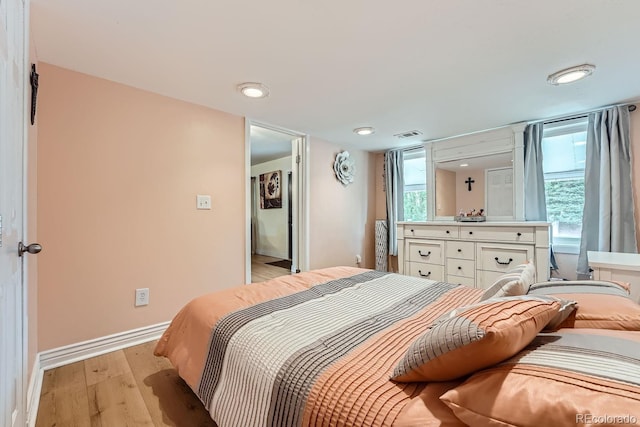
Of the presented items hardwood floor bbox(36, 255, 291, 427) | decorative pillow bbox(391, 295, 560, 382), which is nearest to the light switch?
hardwood floor bbox(36, 255, 291, 427)

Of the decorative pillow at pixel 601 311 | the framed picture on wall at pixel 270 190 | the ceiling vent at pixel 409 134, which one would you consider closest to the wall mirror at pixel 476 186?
the ceiling vent at pixel 409 134

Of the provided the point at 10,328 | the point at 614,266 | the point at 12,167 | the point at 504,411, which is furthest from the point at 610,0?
the point at 10,328

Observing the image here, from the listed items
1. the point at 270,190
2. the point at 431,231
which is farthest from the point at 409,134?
the point at 270,190

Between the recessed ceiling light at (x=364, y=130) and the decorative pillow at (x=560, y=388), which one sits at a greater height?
the recessed ceiling light at (x=364, y=130)

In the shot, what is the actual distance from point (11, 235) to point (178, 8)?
4.11 ft

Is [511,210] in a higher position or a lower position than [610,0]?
lower

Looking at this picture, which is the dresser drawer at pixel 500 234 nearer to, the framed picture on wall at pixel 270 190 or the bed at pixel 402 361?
the bed at pixel 402 361

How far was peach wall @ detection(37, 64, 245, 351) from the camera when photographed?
1924mm

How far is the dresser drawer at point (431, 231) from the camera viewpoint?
3.24 metres

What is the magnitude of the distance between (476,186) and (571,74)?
5.36 feet

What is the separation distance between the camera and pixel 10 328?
905mm

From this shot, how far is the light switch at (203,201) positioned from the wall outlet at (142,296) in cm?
82

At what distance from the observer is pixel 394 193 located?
13.9 ft

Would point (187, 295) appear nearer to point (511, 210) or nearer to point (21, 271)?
point (21, 271)
